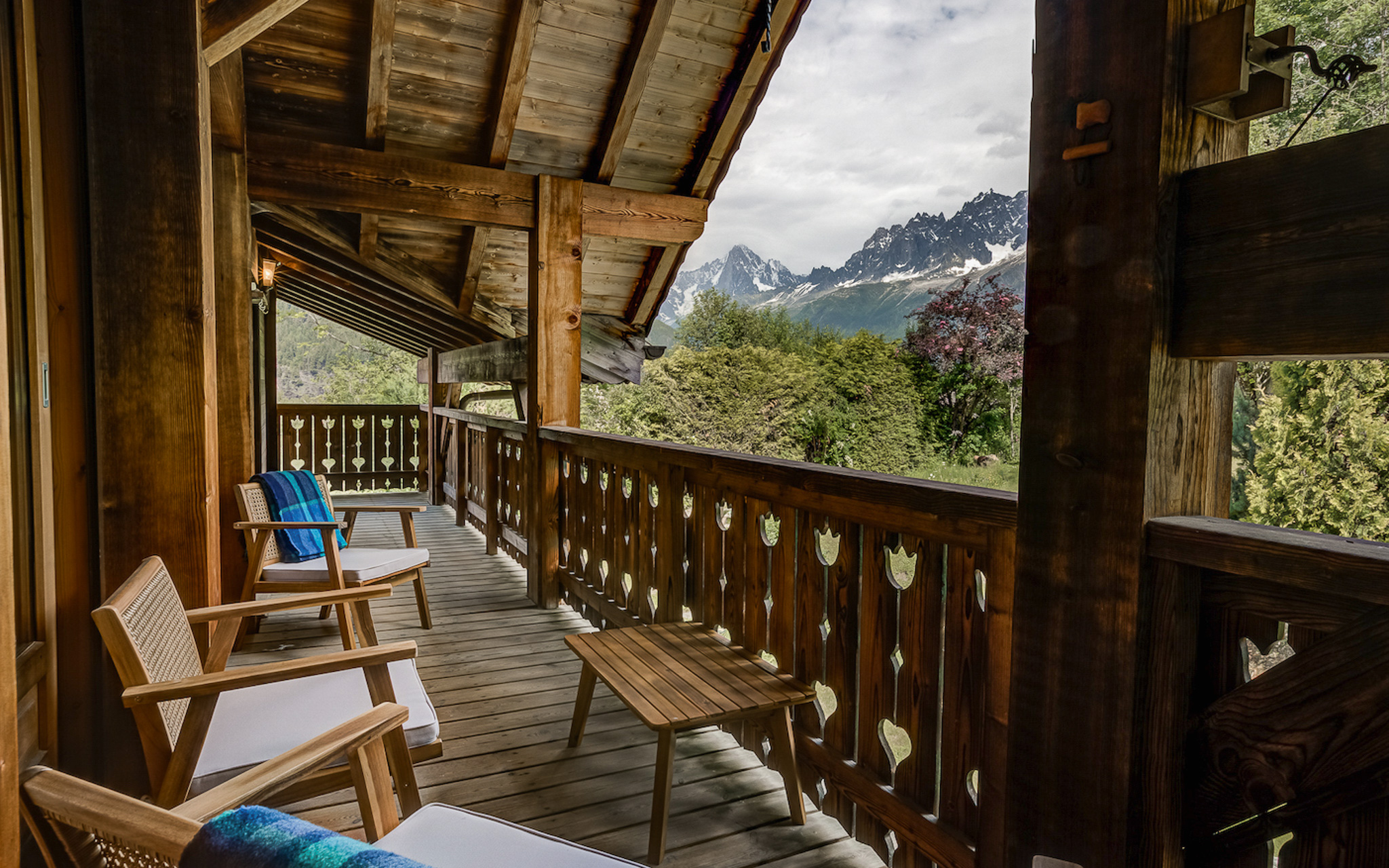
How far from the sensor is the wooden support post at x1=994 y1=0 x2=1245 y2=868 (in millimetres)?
1076

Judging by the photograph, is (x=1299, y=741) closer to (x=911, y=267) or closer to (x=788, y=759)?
(x=788, y=759)

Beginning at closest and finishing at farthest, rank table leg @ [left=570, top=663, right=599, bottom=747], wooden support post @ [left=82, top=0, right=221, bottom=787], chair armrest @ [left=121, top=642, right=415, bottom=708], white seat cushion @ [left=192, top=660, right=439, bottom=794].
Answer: chair armrest @ [left=121, top=642, right=415, bottom=708] → white seat cushion @ [left=192, top=660, right=439, bottom=794] → wooden support post @ [left=82, top=0, right=221, bottom=787] → table leg @ [left=570, top=663, right=599, bottom=747]

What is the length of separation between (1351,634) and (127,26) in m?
2.56

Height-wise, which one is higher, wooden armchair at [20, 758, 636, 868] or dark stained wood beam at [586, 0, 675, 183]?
dark stained wood beam at [586, 0, 675, 183]

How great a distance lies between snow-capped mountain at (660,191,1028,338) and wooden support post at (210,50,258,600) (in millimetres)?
18208

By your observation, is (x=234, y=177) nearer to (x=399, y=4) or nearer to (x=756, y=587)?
(x=399, y=4)

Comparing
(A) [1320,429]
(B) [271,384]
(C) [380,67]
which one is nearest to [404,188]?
(C) [380,67]

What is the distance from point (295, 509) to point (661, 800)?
232 centimetres

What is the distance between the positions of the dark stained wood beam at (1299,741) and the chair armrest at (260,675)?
1.38m

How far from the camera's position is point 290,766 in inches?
42.6

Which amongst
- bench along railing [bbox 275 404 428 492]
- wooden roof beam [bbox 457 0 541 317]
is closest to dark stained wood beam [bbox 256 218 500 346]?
bench along railing [bbox 275 404 428 492]

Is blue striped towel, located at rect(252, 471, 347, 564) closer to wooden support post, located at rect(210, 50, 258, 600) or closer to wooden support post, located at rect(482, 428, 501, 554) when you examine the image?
wooden support post, located at rect(210, 50, 258, 600)

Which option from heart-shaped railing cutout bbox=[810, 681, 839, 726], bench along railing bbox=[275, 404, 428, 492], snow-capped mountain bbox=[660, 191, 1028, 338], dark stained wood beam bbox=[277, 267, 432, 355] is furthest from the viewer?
snow-capped mountain bbox=[660, 191, 1028, 338]

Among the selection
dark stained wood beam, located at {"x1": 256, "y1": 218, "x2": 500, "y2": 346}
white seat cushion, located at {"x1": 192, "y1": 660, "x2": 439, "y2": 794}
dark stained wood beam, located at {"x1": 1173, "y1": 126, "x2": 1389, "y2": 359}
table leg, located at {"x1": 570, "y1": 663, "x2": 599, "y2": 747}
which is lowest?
table leg, located at {"x1": 570, "y1": 663, "x2": 599, "y2": 747}
